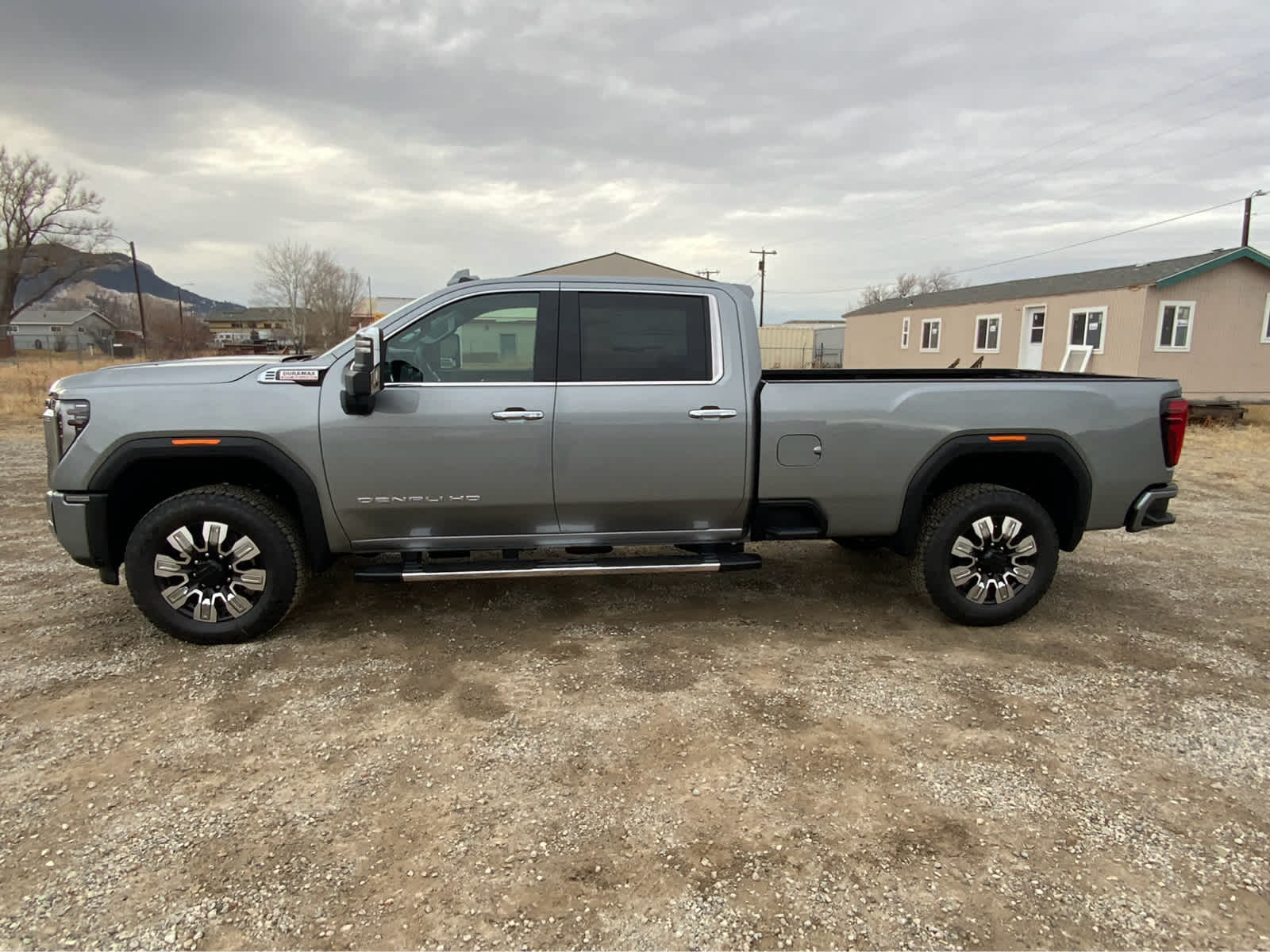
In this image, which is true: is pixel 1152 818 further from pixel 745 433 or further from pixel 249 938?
pixel 249 938

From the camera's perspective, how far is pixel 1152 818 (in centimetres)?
267

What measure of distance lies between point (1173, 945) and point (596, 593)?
3448 mm

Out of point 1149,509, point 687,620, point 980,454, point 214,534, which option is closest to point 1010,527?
point 980,454

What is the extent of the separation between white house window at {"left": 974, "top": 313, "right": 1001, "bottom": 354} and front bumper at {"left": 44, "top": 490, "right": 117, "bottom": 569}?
959 inches

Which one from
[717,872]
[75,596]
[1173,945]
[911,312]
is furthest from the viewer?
[911,312]

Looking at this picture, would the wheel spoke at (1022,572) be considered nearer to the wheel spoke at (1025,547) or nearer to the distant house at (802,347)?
the wheel spoke at (1025,547)

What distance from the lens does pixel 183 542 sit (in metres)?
3.86

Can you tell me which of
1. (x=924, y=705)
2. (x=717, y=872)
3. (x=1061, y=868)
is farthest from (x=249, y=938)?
(x=924, y=705)

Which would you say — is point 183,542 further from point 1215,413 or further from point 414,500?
point 1215,413

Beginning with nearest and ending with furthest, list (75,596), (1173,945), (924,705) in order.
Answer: (1173,945) < (924,705) < (75,596)

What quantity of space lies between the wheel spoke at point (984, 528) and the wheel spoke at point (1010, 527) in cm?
5

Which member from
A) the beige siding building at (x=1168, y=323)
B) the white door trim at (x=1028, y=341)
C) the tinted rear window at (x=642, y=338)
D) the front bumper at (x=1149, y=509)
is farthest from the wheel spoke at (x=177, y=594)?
the white door trim at (x=1028, y=341)

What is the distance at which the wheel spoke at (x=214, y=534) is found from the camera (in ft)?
12.7

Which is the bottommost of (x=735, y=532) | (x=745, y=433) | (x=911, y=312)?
(x=735, y=532)
